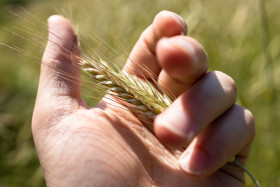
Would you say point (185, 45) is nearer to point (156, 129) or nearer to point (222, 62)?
point (156, 129)

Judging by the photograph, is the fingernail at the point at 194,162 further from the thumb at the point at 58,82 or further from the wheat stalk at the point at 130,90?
the thumb at the point at 58,82

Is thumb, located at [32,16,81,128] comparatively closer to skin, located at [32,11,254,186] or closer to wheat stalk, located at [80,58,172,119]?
skin, located at [32,11,254,186]

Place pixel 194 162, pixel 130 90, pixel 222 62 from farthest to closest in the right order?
pixel 222 62 < pixel 130 90 < pixel 194 162

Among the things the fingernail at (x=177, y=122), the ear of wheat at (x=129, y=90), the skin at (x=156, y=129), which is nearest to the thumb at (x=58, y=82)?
the skin at (x=156, y=129)

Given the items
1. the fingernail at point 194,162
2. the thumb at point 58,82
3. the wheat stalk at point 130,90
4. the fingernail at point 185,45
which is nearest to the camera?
the fingernail at point 185,45

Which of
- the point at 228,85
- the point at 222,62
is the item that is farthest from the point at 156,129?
the point at 222,62

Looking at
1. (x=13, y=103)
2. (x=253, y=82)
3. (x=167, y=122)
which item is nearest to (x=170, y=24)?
(x=167, y=122)

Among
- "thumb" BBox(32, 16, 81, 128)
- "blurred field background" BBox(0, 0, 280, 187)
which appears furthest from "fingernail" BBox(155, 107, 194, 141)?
"blurred field background" BBox(0, 0, 280, 187)

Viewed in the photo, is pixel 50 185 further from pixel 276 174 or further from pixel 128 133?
pixel 276 174
